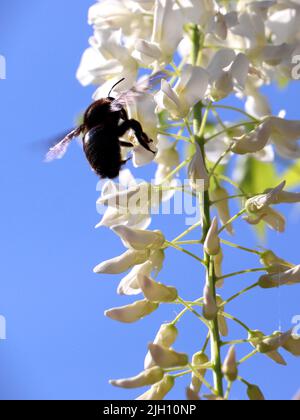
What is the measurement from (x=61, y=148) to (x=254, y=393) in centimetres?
117

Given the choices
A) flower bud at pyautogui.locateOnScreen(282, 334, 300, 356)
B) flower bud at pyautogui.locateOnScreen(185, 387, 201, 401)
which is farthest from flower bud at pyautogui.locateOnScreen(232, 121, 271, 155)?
flower bud at pyautogui.locateOnScreen(185, 387, 201, 401)

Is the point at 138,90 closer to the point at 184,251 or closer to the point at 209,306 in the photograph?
the point at 184,251

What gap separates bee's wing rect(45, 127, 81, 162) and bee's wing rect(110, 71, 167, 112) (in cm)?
30

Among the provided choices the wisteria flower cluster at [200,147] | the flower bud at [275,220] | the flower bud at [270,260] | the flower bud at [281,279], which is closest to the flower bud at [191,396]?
the wisteria flower cluster at [200,147]

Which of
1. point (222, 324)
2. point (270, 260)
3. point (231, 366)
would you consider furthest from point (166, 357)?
point (270, 260)

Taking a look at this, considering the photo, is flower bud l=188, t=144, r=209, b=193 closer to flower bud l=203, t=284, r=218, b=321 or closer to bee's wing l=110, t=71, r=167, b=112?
bee's wing l=110, t=71, r=167, b=112

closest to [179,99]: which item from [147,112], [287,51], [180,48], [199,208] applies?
[147,112]

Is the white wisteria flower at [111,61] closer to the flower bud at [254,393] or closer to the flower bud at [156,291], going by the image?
the flower bud at [156,291]

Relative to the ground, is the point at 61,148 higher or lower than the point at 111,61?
lower

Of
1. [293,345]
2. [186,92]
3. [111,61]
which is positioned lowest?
[293,345]

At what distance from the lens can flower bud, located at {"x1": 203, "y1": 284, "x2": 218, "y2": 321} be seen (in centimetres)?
243

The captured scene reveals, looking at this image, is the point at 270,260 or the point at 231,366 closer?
the point at 231,366

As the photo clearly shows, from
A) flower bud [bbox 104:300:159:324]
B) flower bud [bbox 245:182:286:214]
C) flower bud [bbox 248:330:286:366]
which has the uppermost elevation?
flower bud [bbox 245:182:286:214]

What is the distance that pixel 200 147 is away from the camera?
2.88 meters
